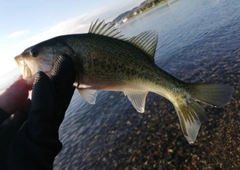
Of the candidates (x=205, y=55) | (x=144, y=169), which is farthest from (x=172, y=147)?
(x=205, y=55)

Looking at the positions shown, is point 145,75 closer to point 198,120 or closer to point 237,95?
point 198,120

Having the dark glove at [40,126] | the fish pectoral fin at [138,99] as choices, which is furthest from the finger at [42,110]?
the fish pectoral fin at [138,99]

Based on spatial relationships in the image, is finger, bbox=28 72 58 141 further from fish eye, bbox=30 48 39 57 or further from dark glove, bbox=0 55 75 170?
fish eye, bbox=30 48 39 57

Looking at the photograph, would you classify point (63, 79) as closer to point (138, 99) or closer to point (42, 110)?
point (42, 110)

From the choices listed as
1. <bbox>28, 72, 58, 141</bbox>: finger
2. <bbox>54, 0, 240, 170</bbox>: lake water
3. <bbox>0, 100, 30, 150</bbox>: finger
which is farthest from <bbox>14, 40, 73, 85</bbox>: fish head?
<bbox>54, 0, 240, 170</bbox>: lake water

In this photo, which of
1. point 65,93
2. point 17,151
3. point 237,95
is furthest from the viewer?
point 237,95

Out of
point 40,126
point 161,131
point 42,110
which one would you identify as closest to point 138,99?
point 42,110

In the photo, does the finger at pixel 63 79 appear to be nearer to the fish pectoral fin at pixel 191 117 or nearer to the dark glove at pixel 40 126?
the dark glove at pixel 40 126
